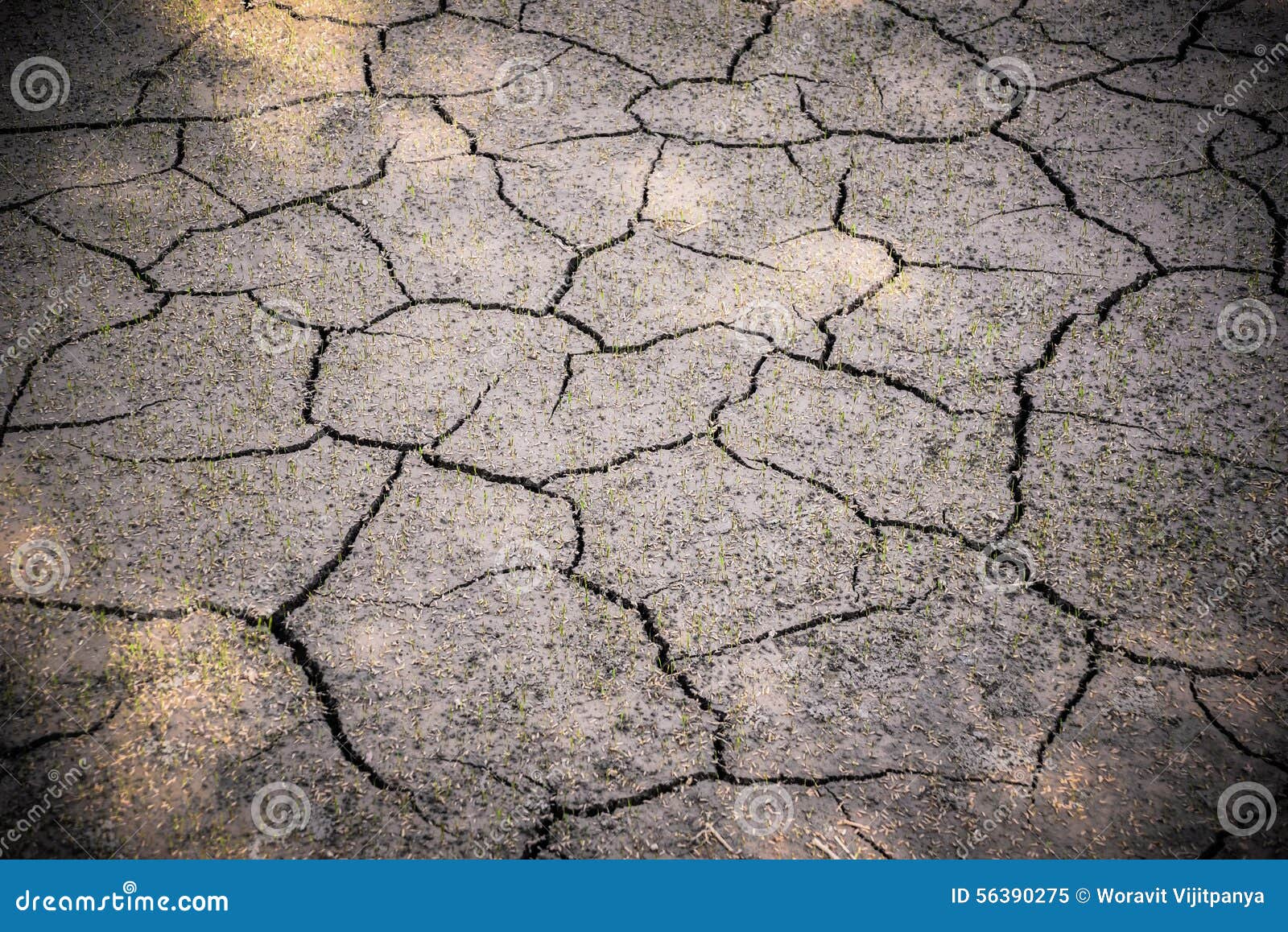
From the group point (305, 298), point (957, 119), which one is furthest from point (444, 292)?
point (957, 119)

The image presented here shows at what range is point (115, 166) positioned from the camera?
112 inches

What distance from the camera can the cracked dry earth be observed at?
1.67 m

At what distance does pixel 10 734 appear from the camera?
171 centimetres

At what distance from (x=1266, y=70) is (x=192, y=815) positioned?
3535mm

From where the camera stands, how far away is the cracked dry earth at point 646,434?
65.7 inches

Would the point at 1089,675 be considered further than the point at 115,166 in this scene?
No

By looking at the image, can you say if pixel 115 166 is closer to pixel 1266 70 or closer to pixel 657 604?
pixel 657 604

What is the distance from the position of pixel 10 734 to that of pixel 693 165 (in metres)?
2.15

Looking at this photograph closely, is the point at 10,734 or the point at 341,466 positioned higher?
the point at 341,466

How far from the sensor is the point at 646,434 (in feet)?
7.25

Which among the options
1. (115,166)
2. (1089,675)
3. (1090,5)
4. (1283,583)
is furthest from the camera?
(1090,5)

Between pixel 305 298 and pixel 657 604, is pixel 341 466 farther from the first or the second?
pixel 657 604

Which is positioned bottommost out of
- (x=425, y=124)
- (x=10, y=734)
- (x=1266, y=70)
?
(x=10, y=734)

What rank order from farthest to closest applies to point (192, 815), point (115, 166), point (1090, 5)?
point (1090, 5)
point (115, 166)
point (192, 815)
